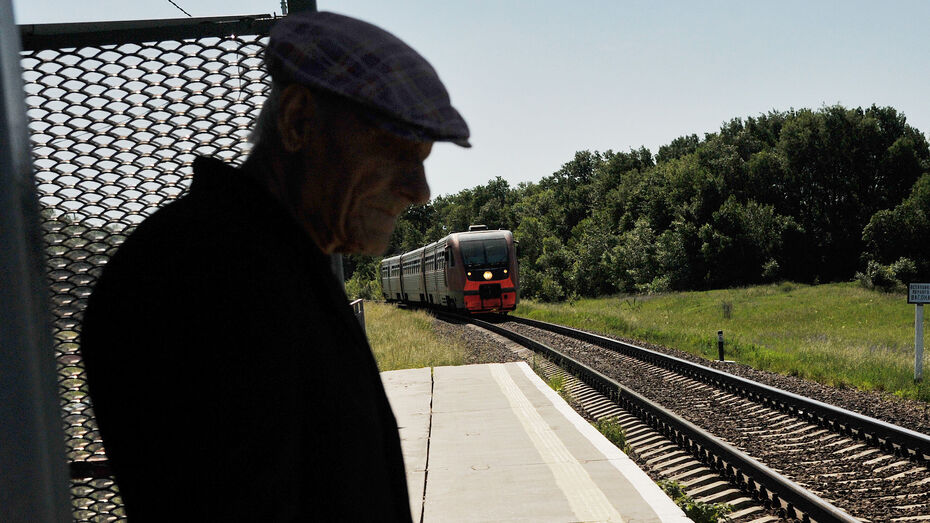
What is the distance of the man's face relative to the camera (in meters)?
1.04

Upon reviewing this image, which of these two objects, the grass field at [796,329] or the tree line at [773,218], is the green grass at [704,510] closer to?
the grass field at [796,329]

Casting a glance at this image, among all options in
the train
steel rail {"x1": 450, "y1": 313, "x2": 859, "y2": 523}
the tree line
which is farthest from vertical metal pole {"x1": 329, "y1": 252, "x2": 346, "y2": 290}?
the tree line

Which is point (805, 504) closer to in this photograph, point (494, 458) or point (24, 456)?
point (494, 458)

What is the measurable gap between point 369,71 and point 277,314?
347 mm

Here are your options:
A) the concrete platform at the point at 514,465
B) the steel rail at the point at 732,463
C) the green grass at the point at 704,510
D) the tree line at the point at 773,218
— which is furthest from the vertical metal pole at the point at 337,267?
the tree line at the point at 773,218

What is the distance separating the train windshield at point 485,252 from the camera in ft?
83.0

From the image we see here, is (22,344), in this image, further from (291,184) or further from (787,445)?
(787,445)

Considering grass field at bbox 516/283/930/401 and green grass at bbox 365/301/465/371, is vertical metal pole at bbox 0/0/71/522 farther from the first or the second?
grass field at bbox 516/283/930/401

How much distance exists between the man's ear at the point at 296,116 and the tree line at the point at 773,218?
49901mm

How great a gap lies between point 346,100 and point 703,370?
1196 centimetres

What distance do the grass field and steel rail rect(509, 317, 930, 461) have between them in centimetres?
198

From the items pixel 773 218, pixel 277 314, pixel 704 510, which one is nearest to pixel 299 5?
pixel 277 314

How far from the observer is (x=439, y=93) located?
40.2 inches

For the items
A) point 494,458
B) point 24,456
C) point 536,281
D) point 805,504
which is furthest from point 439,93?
point 536,281
